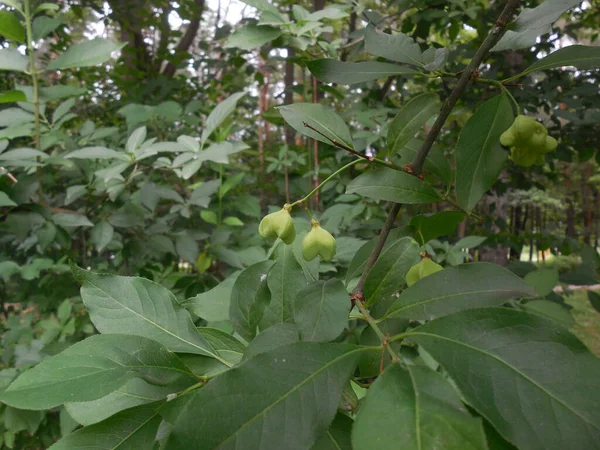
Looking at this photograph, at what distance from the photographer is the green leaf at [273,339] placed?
48 cm

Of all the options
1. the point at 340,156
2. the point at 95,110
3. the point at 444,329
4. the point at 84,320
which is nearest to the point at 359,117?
the point at 340,156

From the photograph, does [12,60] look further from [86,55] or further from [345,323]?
[345,323]

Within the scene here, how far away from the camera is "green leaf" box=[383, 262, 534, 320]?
1.49ft

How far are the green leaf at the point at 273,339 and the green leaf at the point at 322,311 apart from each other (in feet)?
0.04

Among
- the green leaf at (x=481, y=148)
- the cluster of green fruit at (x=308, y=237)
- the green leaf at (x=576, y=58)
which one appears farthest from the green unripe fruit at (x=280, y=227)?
the green leaf at (x=576, y=58)

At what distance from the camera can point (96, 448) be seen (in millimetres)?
452

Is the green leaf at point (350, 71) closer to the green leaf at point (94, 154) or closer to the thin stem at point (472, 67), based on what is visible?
the thin stem at point (472, 67)

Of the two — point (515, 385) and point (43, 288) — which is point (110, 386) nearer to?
point (515, 385)

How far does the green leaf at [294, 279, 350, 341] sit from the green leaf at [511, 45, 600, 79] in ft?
1.15

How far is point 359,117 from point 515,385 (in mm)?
1403

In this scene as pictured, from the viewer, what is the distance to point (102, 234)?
131cm

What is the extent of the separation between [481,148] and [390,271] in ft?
0.68

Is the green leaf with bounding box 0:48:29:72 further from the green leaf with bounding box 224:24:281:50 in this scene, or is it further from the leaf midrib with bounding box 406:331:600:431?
the leaf midrib with bounding box 406:331:600:431

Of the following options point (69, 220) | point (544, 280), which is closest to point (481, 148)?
point (544, 280)
